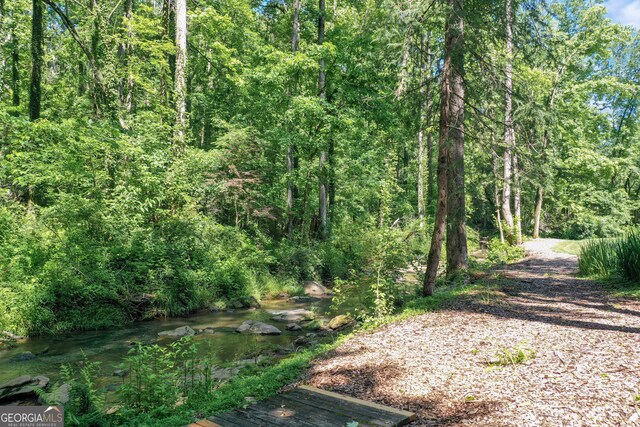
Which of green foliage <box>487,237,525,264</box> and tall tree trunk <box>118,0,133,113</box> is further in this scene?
green foliage <box>487,237,525,264</box>

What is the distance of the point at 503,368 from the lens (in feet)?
14.3

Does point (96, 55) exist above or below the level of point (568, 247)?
above

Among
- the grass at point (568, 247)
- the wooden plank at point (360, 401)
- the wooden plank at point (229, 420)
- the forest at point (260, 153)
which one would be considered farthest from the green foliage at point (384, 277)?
the grass at point (568, 247)

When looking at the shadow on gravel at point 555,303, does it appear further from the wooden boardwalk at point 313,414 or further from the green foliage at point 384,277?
the wooden boardwalk at point 313,414

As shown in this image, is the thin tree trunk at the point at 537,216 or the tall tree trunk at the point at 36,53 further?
the thin tree trunk at the point at 537,216

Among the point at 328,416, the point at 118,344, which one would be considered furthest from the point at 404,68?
the point at 118,344

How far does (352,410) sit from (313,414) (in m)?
0.36

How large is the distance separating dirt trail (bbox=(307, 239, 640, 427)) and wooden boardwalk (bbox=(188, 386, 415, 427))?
0.23m

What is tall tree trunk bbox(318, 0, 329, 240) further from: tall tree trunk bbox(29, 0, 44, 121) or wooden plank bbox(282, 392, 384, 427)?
wooden plank bbox(282, 392, 384, 427)

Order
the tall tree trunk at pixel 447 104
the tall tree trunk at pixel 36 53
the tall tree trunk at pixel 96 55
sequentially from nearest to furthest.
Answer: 1. the tall tree trunk at pixel 96 55
2. the tall tree trunk at pixel 447 104
3. the tall tree trunk at pixel 36 53

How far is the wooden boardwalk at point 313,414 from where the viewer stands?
3392 mm

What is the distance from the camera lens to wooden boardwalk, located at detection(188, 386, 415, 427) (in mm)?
3392

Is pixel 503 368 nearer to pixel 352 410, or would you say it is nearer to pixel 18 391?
pixel 352 410

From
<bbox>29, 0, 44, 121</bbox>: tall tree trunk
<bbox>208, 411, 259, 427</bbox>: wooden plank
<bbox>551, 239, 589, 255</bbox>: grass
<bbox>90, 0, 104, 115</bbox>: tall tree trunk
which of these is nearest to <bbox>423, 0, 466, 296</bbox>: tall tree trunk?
<bbox>208, 411, 259, 427</bbox>: wooden plank
